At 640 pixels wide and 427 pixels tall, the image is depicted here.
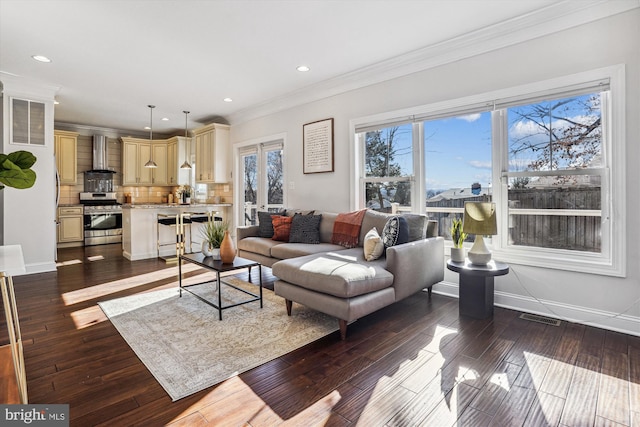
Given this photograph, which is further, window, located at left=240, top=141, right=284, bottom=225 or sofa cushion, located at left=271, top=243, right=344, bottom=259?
window, located at left=240, top=141, right=284, bottom=225

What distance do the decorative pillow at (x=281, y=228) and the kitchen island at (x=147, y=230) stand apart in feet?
7.76

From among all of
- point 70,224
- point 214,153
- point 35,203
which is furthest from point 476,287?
point 70,224

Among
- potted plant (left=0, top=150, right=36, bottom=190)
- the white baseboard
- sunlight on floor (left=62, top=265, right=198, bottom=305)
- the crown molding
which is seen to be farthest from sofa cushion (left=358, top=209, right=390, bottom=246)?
potted plant (left=0, top=150, right=36, bottom=190)

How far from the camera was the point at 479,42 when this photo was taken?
3.30 m

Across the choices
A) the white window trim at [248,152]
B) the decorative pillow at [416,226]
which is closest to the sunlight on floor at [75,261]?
the white window trim at [248,152]

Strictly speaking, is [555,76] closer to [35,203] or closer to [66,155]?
[35,203]

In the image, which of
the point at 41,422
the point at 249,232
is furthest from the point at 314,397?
the point at 249,232

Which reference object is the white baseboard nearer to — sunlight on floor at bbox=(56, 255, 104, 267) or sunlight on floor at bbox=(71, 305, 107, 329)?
sunlight on floor at bbox=(71, 305, 107, 329)

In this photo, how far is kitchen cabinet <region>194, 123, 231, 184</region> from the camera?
6.62 metres

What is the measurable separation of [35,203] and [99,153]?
3.29 metres

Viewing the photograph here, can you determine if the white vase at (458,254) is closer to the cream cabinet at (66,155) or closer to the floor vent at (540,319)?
the floor vent at (540,319)

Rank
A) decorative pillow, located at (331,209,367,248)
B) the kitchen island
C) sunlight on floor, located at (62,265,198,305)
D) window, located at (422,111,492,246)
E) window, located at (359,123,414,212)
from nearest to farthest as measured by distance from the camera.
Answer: window, located at (422,111,492,246) → sunlight on floor, located at (62,265,198,305) → decorative pillow, located at (331,209,367,248) → window, located at (359,123,414,212) → the kitchen island

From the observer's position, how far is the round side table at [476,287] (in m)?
2.89

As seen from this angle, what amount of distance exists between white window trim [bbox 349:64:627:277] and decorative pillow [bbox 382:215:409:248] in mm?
934
